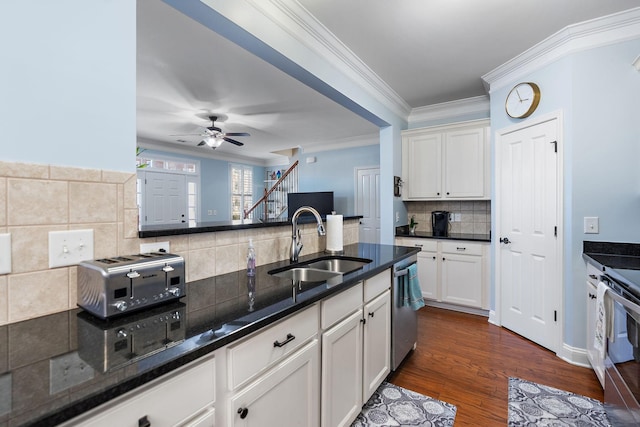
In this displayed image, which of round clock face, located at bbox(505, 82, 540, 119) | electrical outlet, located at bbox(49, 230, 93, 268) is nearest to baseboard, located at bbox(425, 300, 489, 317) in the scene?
round clock face, located at bbox(505, 82, 540, 119)

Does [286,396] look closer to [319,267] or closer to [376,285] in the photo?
[376,285]

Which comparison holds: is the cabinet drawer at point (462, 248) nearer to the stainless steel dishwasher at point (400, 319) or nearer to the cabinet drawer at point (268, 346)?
the stainless steel dishwasher at point (400, 319)

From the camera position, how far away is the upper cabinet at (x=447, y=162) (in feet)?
11.7

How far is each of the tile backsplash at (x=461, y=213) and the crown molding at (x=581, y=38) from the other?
165 cm

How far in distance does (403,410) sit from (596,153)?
7.94 ft

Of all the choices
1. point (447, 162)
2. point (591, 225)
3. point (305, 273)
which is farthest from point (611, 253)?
point (305, 273)

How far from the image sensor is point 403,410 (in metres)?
1.85

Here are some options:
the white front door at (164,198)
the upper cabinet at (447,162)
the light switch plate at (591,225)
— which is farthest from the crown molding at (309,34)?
the white front door at (164,198)

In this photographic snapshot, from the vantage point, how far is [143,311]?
3.22ft

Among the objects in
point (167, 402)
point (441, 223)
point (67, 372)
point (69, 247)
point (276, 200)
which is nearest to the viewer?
point (67, 372)

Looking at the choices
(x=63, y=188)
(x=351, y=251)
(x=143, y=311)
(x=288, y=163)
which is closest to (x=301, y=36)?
(x=351, y=251)

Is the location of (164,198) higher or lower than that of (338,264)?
higher

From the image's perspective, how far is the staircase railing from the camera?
7.35 m

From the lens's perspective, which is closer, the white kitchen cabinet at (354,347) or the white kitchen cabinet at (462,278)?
the white kitchen cabinet at (354,347)
